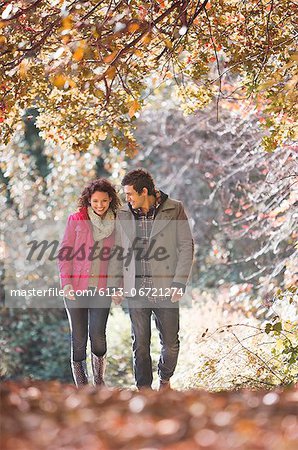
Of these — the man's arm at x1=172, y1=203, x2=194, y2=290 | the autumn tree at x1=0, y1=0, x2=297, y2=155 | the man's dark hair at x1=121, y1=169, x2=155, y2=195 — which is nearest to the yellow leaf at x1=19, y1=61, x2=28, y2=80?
the autumn tree at x1=0, y1=0, x2=297, y2=155

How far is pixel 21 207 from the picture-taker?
1321 cm

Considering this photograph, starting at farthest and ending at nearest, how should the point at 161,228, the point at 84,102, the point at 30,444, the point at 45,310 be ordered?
the point at 45,310, the point at 84,102, the point at 161,228, the point at 30,444

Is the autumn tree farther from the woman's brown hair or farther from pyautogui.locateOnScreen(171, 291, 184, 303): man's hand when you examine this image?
pyautogui.locateOnScreen(171, 291, 184, 303): man's hand

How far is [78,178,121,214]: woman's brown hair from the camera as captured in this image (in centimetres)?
626

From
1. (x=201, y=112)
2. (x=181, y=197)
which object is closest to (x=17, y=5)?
(x=201, y=112)

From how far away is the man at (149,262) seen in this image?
605cm

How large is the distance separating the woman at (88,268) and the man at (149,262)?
3.9 inches

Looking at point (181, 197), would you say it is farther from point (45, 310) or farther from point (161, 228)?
point (161, 228)

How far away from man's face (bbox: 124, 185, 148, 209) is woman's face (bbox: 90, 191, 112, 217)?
0.67 feet

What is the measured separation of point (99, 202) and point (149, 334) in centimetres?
101

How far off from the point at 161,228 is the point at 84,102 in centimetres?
120

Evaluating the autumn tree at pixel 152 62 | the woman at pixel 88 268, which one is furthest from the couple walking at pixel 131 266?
the autumn tree at pixel 152 62

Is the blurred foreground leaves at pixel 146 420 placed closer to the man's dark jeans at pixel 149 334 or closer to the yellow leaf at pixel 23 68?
the yellow leaf at pixel 23 68

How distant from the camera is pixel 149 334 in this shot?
6.22 meters
